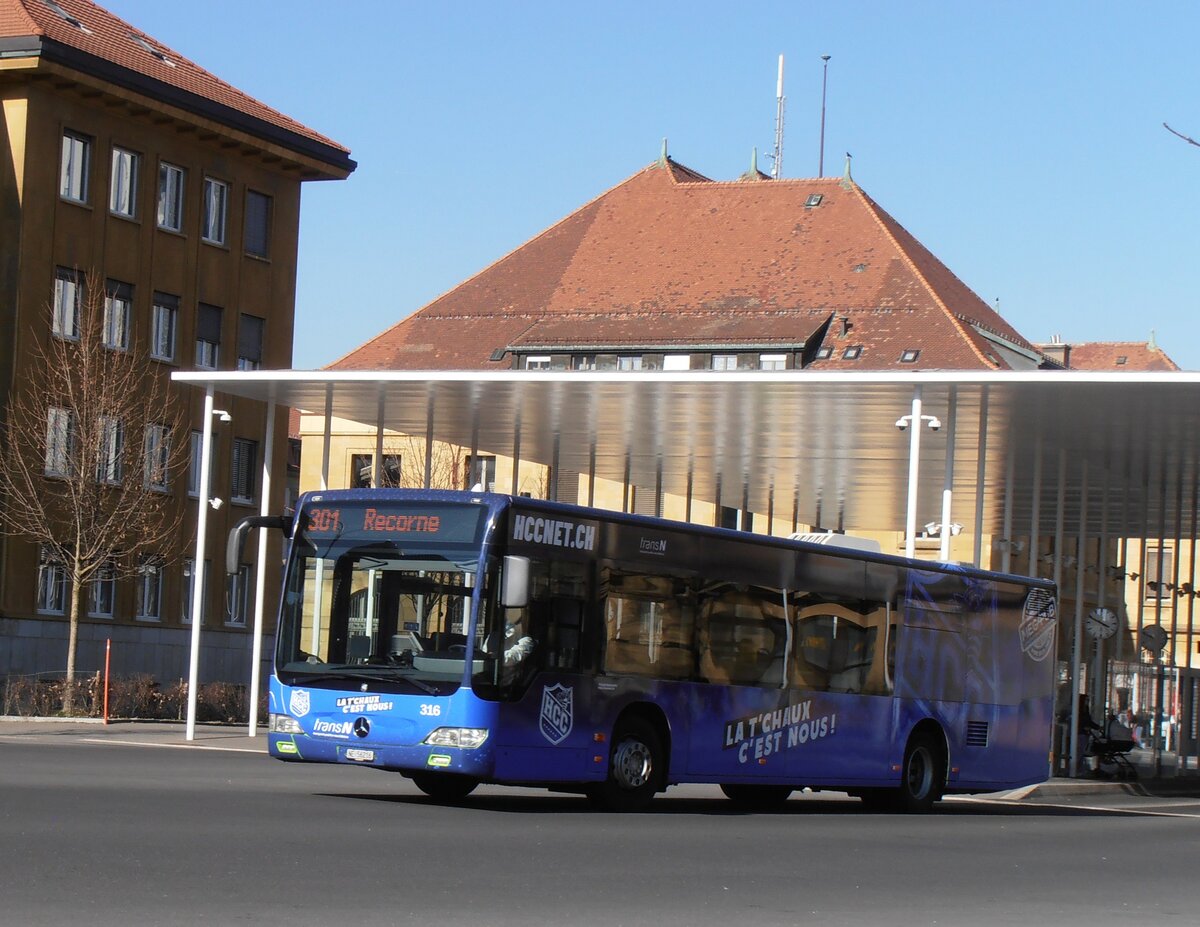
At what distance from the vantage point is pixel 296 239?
54188mm

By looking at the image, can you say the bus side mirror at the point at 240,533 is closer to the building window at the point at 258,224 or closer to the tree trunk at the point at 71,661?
the tree trunk at the point at 71,661

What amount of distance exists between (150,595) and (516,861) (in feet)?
126

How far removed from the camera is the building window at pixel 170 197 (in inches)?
1935

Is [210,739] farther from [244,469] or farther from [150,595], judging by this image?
[244,469]

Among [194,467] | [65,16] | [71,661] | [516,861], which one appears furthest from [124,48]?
[516,861]

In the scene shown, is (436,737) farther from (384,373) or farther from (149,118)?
(149,118)

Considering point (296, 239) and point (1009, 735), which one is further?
point (296, 239)

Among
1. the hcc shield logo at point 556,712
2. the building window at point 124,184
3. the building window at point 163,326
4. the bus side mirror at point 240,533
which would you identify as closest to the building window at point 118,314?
the building window at point 163,326

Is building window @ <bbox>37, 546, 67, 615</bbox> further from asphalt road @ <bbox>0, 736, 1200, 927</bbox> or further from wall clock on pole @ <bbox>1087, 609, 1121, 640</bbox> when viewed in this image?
asphalt road @ <bbox>0, 736, 1200, 927</bbox>

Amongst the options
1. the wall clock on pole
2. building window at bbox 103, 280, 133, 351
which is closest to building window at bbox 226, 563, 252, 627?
Answer: building window at bbox 103, 280, 133, 351

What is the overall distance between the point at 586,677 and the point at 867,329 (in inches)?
1737

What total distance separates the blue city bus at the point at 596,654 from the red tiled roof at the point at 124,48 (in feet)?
95.3

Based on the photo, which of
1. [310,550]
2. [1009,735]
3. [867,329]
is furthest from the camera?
[867,329]

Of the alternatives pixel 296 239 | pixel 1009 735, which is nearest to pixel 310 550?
pixel 1009 735
